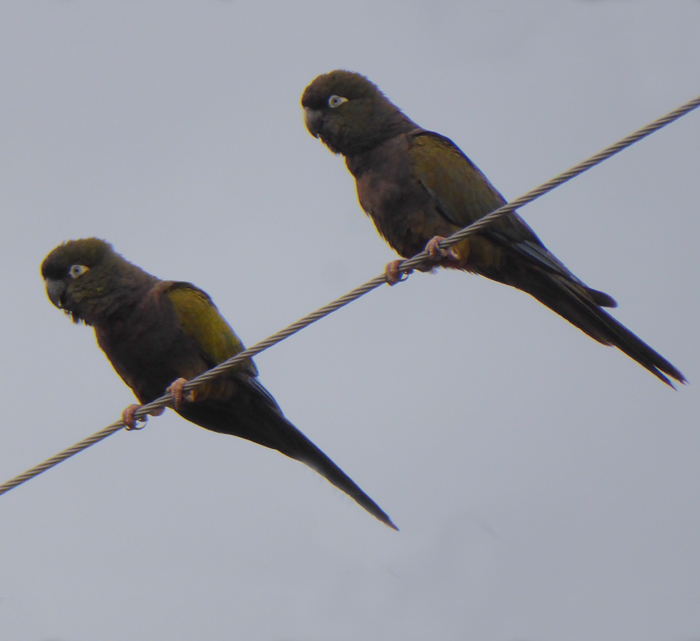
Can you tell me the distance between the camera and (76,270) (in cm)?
593

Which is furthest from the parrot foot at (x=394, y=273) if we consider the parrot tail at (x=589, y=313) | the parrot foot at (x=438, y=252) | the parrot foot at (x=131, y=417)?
the parrot foot at (x=131, y=417)

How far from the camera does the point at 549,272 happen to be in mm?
5691

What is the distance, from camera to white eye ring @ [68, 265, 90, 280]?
5.91 metres

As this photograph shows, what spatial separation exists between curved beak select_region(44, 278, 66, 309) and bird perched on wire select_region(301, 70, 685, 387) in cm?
209

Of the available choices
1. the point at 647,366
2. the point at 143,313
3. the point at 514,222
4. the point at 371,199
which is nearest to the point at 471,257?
the point at 514,222

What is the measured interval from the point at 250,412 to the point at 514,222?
2.09 m

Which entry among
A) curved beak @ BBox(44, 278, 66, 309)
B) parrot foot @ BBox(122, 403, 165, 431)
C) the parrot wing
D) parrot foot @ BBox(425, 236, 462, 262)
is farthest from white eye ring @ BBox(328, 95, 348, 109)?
parrot foot @ BBox(122, 403, 165, 431)

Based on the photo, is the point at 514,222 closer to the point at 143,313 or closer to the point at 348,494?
the point at 348,494

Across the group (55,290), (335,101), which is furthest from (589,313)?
(55,290)

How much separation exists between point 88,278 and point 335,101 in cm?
219

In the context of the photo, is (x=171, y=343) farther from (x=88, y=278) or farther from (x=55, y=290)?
(x=55, y=290)

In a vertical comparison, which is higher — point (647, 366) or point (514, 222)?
point (514, 222)

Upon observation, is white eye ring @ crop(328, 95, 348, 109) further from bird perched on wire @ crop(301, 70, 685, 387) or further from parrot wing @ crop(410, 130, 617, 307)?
parrot wing @ crop(410, 130, 617, 307)

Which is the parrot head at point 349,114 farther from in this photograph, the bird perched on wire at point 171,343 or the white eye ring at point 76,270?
the white eye ring at point 76,270
